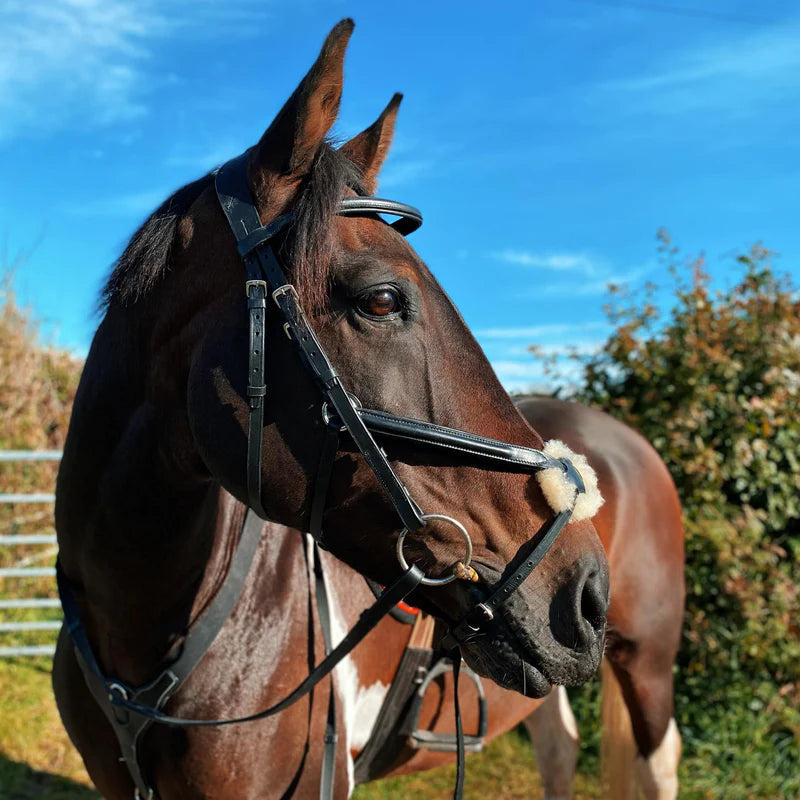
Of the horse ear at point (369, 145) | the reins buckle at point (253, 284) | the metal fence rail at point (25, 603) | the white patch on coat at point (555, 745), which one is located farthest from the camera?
the metal fence rail at point (25, 603)

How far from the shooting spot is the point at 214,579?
203cm

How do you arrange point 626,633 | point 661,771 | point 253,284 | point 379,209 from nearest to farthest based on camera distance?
1. point 253,284
2. point 379,209
3. point 626,633
4. point 661,771

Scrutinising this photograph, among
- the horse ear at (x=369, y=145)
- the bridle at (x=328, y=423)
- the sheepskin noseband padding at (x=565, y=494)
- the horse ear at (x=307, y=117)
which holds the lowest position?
the sheepskin noseband padding at (x=565, y=494)

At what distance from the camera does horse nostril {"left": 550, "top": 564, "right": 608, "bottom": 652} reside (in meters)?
1.45

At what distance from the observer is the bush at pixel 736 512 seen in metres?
4.55

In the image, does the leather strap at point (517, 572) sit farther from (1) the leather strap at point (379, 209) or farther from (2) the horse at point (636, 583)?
(2) the horse at point (636, 583)

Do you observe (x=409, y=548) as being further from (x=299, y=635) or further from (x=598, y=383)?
(x=598, y=383)

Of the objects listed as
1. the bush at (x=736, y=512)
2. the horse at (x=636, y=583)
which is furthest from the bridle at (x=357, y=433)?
the bush at (x=736, y=512)

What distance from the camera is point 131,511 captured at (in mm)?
1792

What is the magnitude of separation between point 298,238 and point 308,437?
42cm

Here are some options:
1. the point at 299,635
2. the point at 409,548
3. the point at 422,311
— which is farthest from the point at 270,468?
the point at 299,635

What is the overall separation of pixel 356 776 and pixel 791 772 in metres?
3.28

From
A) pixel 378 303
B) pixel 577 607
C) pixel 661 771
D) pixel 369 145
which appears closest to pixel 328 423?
pixel 378 303

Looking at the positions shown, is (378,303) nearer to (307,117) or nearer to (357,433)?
(357,433)
